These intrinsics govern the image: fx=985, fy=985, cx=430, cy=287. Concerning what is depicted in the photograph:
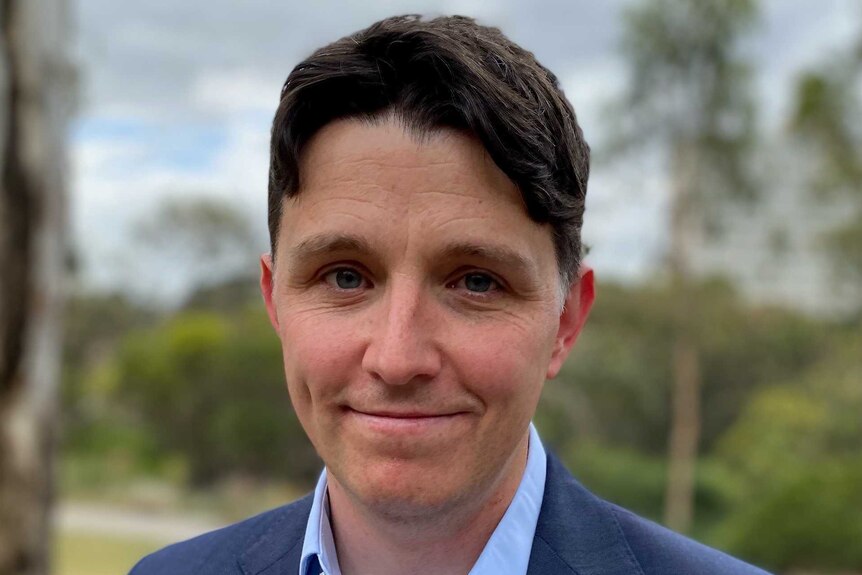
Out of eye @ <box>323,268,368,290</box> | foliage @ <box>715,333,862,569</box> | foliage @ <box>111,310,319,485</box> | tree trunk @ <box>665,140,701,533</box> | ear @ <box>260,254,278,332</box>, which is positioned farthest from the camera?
foliage @ <box>111,310,319,485</box>

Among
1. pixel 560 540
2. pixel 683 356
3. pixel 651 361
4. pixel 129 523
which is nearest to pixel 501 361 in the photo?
pixel 560 540

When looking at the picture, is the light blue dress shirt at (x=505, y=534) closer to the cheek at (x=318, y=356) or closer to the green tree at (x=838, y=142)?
the cheek at (x=318, y=356)

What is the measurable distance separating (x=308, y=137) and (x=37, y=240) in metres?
3.98

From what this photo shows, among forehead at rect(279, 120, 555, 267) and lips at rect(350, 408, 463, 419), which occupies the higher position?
forehead at rect(279, 120, 555, 267)

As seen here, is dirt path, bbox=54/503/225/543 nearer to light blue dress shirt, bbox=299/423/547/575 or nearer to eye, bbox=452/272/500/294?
light blue dress shirt, bbox=299/423/547/575

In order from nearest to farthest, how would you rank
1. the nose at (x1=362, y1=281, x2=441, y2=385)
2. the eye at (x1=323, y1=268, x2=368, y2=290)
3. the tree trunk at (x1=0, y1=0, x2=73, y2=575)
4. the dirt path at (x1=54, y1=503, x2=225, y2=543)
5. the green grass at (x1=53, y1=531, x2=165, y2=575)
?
the nose at (x1=362, y1=281, x2=441, y2=385), the eye at (x1=323, y1=268, x2=368, y2=290), the tree trunk at (x1=0, y1=0, x2=73, y2=575), the green grass at (x1=53, y1=531, x2=165, y2=575), the dirt path at (x1=54, y1=503, x2=225, y2=543)

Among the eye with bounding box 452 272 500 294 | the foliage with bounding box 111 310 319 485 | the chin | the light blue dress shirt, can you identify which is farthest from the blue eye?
the foliage with bounding box 111 310 319 485

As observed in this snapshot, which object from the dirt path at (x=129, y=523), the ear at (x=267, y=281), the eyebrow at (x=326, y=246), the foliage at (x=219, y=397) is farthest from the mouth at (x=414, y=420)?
the dirt path at (x=129, y=523)

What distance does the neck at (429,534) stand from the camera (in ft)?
5.16

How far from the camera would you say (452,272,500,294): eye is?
1.51 m

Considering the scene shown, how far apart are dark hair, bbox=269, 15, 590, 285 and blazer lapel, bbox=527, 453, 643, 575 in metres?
0.42

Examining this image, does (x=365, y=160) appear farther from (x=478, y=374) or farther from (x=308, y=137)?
(x=478, y=374)

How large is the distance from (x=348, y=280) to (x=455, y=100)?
0.33m

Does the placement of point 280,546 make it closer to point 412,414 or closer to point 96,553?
point 412,414
